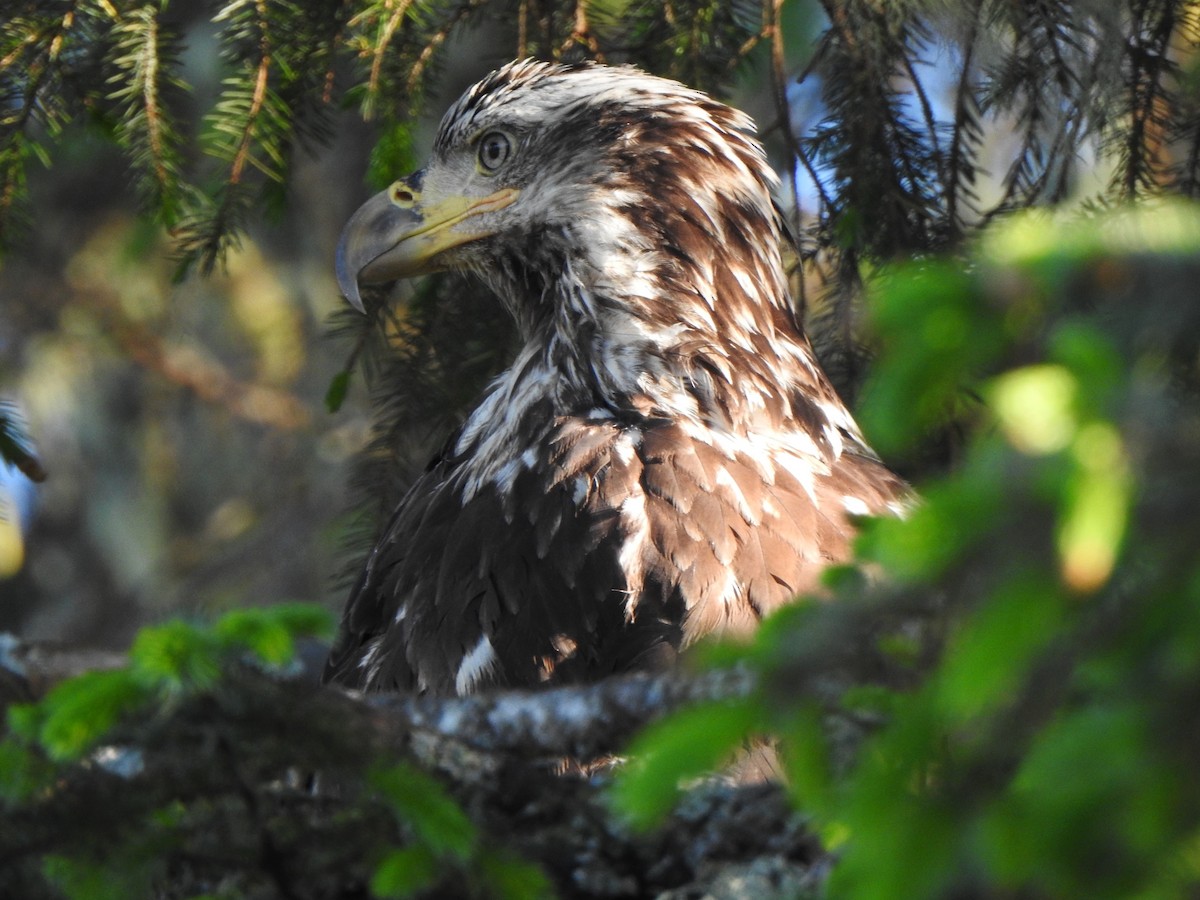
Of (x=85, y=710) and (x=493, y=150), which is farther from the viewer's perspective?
(x=493, y=150)

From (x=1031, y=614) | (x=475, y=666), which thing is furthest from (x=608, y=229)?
(x=1031, y=614)

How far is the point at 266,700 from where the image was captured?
1.46 meters

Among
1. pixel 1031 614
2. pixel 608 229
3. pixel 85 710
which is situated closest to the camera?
pixel 1031 614

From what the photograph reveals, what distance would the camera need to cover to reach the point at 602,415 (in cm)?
303

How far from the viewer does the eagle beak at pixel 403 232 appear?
349cm

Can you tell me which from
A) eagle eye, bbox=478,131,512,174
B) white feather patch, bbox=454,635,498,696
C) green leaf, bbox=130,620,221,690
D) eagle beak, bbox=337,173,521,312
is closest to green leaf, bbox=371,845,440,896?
green leaf, bbox=130,620,221,690

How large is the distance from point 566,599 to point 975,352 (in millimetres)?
1666

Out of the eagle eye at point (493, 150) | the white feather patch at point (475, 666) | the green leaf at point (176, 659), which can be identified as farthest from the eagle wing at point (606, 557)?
the green leaf at point (176, 659)

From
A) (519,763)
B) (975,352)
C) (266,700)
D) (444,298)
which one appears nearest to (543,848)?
(519,763)

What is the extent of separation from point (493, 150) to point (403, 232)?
32 centimetres

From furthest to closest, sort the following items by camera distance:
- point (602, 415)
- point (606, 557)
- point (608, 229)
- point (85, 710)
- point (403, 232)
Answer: point (403, 232) < point (608, 229) < point (602, 415) < point (606, 557) < point (85, 710)

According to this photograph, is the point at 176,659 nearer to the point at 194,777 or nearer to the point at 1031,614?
the point at 194,777

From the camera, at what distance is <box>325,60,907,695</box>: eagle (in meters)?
2.71

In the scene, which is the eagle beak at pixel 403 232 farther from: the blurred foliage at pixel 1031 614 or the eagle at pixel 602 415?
the blurred foliage at pixel 1031 614
